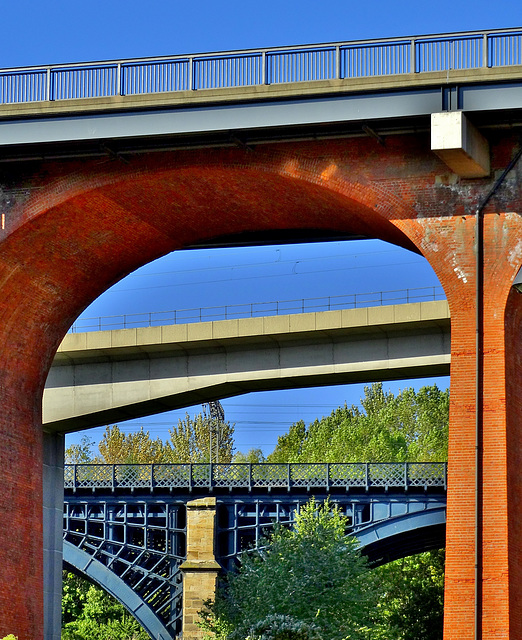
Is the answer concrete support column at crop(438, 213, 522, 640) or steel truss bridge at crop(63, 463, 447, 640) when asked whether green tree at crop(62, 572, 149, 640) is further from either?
concrete support column at crop(438, 213, 522, 640)

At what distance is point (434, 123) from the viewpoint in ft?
94.9

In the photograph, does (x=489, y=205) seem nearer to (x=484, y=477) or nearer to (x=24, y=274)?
(x=484, y=477)

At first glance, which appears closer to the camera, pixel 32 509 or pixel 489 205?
pixel 489 205

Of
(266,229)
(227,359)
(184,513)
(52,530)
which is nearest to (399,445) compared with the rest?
(184,513)

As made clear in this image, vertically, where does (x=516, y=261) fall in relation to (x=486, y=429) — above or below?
above

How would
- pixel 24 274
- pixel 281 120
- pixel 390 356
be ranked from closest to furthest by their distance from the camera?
1. pixel 281 120
2. pixel 24 274
3. pixel 390 356

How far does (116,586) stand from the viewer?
2566 inches

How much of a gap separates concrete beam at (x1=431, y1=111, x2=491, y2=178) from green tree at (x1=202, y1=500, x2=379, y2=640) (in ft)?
48.7

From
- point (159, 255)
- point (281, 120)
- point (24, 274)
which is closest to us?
point (281, 120)

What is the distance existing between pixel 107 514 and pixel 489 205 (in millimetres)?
40046

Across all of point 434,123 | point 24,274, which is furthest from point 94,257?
point 434,123

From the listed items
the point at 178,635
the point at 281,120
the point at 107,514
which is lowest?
the point at 178,635

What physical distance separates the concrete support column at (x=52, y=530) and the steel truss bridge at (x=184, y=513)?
17.4 m

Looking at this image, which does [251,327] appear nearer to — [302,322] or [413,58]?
[302,322]
